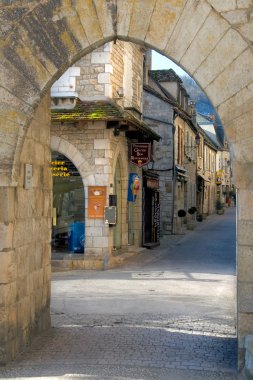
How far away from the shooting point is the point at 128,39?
546 centimetres

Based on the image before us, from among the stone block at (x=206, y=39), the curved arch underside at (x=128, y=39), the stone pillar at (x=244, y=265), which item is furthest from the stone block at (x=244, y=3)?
the stone pillar at (x=244, y=265)

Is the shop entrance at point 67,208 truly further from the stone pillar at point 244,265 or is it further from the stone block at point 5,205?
the stone pillar at point 244,265

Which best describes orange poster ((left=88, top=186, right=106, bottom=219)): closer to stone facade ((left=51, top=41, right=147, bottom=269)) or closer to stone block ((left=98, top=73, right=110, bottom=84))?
stone facade ((left=51, top=41, right=147, bottom=269))

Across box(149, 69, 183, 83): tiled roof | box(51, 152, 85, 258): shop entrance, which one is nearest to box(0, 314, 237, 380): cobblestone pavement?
box(51, 152, 85, 258): shop entrance

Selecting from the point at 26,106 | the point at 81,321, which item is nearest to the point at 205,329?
the point at 81,321

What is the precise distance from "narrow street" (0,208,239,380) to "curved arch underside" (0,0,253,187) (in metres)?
1.91

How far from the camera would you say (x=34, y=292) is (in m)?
6.68

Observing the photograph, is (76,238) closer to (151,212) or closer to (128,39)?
(151,212)

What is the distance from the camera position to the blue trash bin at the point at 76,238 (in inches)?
664

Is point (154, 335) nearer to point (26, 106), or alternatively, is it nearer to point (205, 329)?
point (205, 329)

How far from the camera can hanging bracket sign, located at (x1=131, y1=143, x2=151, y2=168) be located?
18406mm

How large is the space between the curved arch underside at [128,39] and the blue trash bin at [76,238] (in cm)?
1125

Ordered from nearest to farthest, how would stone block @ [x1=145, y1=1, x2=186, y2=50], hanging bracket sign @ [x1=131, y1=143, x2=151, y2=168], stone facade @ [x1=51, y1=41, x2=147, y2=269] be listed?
stone block @ [x1=145, y1=1, x2=186, y2=50]
stone facade @ [x1=51, y1=41, x2=147, y2=269]
hanging bracket sign @ [x1=131, y1=143, x2=151, y2=168]

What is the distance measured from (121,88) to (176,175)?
11.8m
